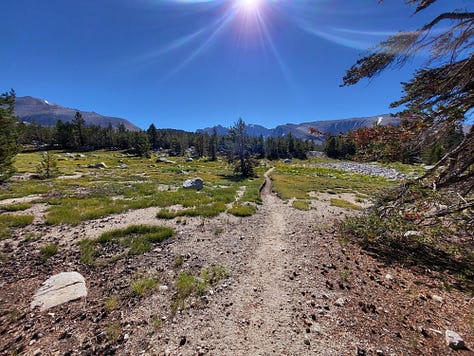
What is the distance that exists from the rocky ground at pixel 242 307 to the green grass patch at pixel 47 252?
188 mm

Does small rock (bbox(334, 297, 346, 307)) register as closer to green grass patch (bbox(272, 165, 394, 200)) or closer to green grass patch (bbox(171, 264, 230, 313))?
green grass patch (bbox(171, 264, 230, 313))

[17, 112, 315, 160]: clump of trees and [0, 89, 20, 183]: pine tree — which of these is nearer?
[0, 89, 20, 183]: pine tree

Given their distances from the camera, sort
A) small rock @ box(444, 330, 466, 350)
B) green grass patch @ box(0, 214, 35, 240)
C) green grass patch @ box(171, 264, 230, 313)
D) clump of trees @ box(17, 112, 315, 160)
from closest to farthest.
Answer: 1. small rock @ box(444, 330, 466, 350)
2. green grass patch @ box(171, 264, 230, 313)
3. green grass patch @ box(0, 214, 35, 240)
4. clump of trees @ box(17, 112, 315, 160)

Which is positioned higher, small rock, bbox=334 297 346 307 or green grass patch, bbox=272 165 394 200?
small rock, bbox=334 297 346 307

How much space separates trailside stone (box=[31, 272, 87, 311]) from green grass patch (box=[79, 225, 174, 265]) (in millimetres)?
993

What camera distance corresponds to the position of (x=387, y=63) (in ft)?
22.2

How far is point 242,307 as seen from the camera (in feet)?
17.4

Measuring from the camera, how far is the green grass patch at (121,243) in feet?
25.0

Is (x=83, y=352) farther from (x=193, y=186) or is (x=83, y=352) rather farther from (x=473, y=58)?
(x=193, y=186)

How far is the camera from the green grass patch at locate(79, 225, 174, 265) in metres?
7.63

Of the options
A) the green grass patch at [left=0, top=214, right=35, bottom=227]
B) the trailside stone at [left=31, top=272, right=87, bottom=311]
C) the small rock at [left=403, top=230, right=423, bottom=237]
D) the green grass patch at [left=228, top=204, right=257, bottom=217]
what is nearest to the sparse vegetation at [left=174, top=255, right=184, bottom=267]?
the trailside stone at [left=31, top=272, right=87, bottom=311]

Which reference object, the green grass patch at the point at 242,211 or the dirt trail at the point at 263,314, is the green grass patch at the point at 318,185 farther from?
the dirt trail at the point at 263,314

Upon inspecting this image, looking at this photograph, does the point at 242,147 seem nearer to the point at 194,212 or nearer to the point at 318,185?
the point at 318,185

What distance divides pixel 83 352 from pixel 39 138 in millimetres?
158197
